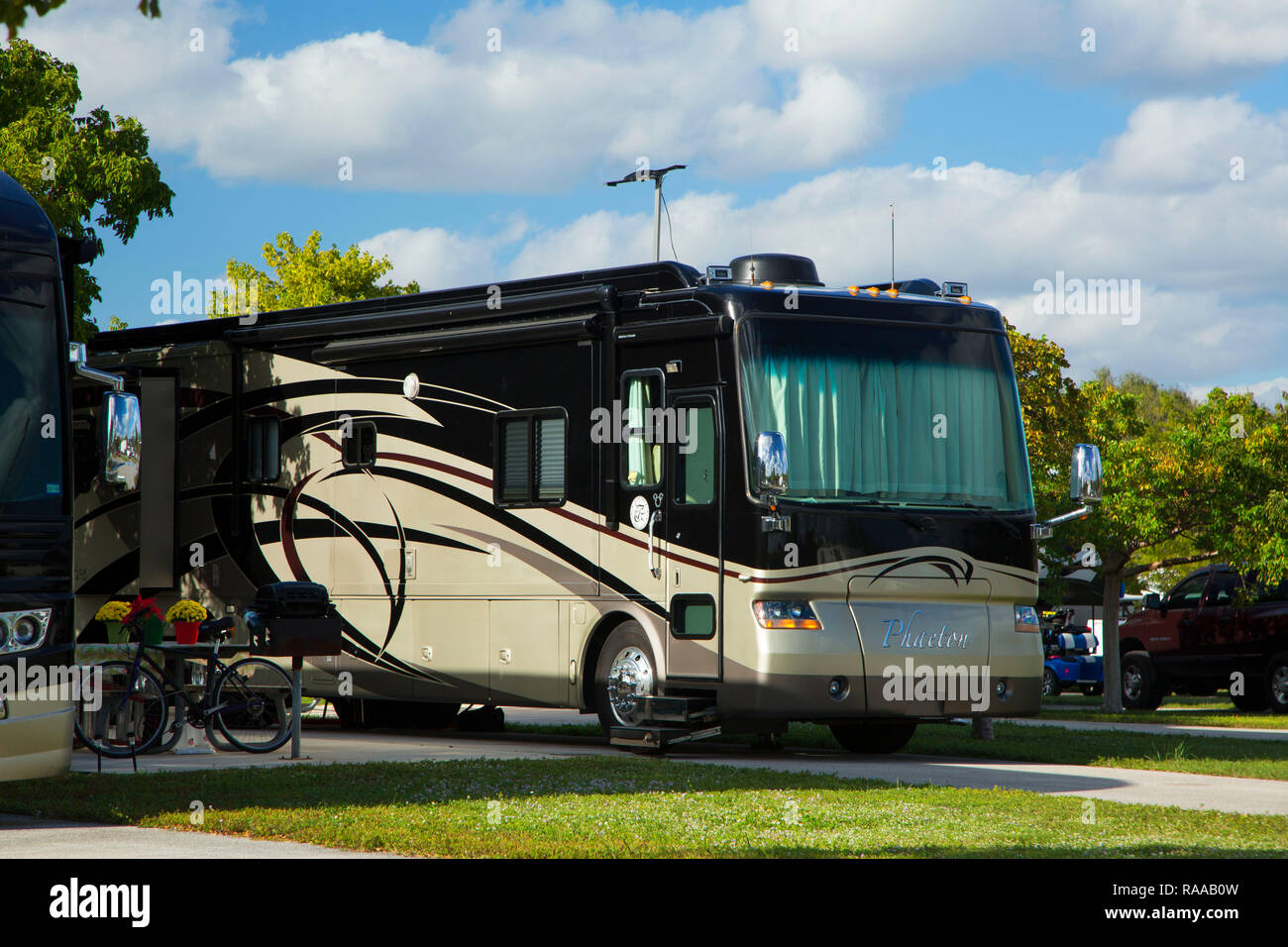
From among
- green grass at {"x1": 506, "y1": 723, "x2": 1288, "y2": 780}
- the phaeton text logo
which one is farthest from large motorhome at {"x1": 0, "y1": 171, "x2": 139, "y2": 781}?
green grass at {"x1": 506, "y1": 723, "x2": 1288, "y2": 780}

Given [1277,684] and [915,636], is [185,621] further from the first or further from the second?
[1277,684]

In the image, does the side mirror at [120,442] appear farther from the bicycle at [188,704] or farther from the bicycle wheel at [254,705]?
the bicycle wheel at [254,705]

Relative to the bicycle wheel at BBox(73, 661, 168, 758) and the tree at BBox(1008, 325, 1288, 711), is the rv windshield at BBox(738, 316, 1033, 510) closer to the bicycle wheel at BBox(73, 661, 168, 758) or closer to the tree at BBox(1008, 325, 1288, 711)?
the bicycle wheel at BBox(73, 661, 168, 758)

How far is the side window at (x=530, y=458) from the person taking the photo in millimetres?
14156

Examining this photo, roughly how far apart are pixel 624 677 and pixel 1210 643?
1234cm

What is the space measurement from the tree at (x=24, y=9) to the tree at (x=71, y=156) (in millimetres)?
13830

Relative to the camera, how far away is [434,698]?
15094 millimetres

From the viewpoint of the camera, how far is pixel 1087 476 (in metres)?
13.1

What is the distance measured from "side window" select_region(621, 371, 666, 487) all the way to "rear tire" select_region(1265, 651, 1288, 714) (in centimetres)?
1202

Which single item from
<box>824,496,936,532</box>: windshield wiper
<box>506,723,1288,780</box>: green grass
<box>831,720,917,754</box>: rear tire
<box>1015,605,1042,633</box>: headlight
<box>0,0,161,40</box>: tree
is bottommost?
<box>506,723,1288,780</box>: green grass

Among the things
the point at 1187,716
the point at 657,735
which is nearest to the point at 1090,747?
the point at 657,735

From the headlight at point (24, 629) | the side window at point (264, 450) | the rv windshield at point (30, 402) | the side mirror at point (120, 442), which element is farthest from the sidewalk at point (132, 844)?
the side window at point (264, 450)

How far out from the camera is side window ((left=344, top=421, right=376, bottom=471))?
15734 mm
